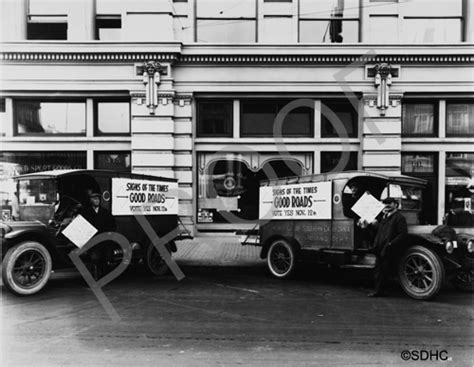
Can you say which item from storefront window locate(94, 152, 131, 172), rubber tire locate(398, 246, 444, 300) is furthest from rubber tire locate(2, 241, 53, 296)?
storefront window locate(94, 152, 131, 172)

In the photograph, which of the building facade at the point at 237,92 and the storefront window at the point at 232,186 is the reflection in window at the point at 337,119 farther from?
the storefront window at the point at 232,186

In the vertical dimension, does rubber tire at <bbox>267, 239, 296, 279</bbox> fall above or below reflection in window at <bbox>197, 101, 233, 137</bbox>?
below

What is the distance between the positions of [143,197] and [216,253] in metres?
3.48

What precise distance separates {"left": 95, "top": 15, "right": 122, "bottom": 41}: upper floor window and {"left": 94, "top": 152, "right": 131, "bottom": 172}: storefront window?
3.86 meters

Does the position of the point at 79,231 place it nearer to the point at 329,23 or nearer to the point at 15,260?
the point at 15,260

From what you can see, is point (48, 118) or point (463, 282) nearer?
point (463, 282)

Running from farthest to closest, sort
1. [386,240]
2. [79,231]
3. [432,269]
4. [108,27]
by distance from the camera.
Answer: [108,27] → [79,231] → [386,240] → [432,269]

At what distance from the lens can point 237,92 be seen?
1311 cm

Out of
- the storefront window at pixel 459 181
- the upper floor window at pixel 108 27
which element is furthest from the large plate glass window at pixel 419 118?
the upper floor window at pixel 108 27

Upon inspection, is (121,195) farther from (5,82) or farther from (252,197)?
(5,82)

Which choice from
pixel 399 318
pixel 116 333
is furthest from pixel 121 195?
pixel 399 318

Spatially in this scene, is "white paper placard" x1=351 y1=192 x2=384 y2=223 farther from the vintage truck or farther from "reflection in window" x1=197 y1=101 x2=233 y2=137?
"reflection in window" x1=197 y1=101 x2=233 y2=137

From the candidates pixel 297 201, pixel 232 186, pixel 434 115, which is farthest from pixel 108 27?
pixel 434 115

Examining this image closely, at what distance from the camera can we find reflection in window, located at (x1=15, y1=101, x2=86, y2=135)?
13359 millimetres
